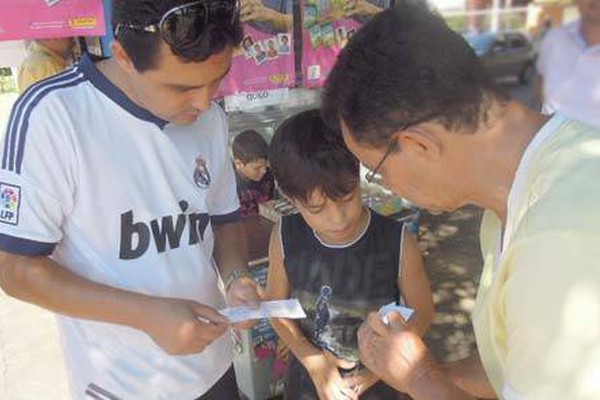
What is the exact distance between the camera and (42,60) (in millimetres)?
2936

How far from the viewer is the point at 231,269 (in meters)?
1.70

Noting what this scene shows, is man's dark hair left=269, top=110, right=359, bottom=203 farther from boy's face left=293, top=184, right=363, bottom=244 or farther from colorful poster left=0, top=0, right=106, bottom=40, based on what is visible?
colorful poster left=0, top=0, right=106, bottom=40

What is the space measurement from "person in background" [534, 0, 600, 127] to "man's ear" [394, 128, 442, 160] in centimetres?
221

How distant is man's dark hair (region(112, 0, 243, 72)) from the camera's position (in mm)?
1195

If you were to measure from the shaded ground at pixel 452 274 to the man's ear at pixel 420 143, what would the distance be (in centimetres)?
262

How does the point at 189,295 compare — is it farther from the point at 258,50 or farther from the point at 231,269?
the point at 258,50

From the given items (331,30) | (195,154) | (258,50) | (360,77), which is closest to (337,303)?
(195,154)

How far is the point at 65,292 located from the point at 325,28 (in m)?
2.11

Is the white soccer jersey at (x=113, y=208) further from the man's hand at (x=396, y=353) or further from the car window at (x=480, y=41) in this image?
the car window at (x=480, y=41)

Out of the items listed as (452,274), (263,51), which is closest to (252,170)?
(263,51)

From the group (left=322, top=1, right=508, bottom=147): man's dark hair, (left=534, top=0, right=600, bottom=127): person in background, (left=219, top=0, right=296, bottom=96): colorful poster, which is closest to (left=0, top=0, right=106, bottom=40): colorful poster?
(left=219, top=0, right=296, bottom=96): colorful poster

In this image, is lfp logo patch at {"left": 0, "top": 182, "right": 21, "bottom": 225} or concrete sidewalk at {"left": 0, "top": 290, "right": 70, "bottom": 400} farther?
concrete sidewalk at {"left": 0, "top": 290, "right": 70, "bottom": 400}

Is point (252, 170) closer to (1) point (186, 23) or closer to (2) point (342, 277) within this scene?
(2) point (342, 277)

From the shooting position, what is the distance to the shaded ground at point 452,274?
3617 mm
